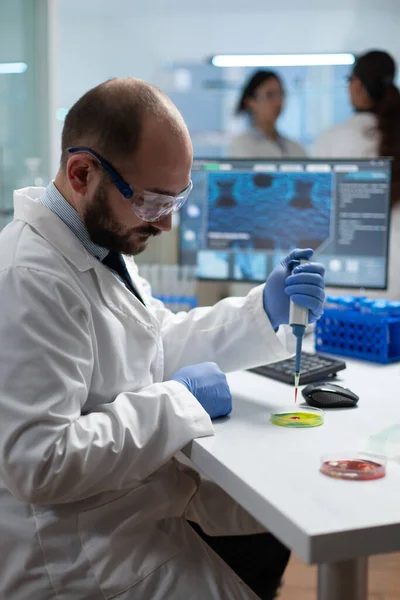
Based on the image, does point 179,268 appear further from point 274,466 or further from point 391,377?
point 274,466

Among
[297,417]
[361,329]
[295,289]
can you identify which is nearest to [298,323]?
[295,289]

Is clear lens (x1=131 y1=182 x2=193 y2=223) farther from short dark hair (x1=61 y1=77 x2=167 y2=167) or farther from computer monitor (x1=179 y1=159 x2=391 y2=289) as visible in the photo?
Result: computer monitor (x1=179 y1=159 x2=391 y2=289)

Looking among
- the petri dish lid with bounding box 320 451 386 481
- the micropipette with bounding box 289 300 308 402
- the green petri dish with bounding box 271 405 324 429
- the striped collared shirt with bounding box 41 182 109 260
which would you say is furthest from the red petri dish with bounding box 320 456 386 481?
the striped collared shirt with bounding box 41 182 109 260

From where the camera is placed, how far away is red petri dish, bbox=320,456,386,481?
93 cm

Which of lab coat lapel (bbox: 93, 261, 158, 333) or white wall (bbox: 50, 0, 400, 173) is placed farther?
white wall (bbox: 50, 0, 400, 173)

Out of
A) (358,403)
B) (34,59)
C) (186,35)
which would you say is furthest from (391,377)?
(186,35)

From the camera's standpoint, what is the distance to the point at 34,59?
8.38 feet

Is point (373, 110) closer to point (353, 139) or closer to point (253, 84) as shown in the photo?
point (353, 139)

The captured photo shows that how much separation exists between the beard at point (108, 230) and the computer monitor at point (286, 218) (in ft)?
2.65

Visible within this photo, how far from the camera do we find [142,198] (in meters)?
1.14

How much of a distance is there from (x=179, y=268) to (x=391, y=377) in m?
0.80

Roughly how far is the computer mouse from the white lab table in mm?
17

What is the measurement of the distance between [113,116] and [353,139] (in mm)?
1893

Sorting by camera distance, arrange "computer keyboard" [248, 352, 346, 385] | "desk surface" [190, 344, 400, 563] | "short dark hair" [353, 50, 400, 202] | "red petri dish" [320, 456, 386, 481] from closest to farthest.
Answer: "desk surface" [190, 344, 400, 563] < "red petri dish" [320, 456, 386, 481] < "computer keyboard" [248, 352, 346, 385] < "short dark hair" [353, 50, 400, 202]
